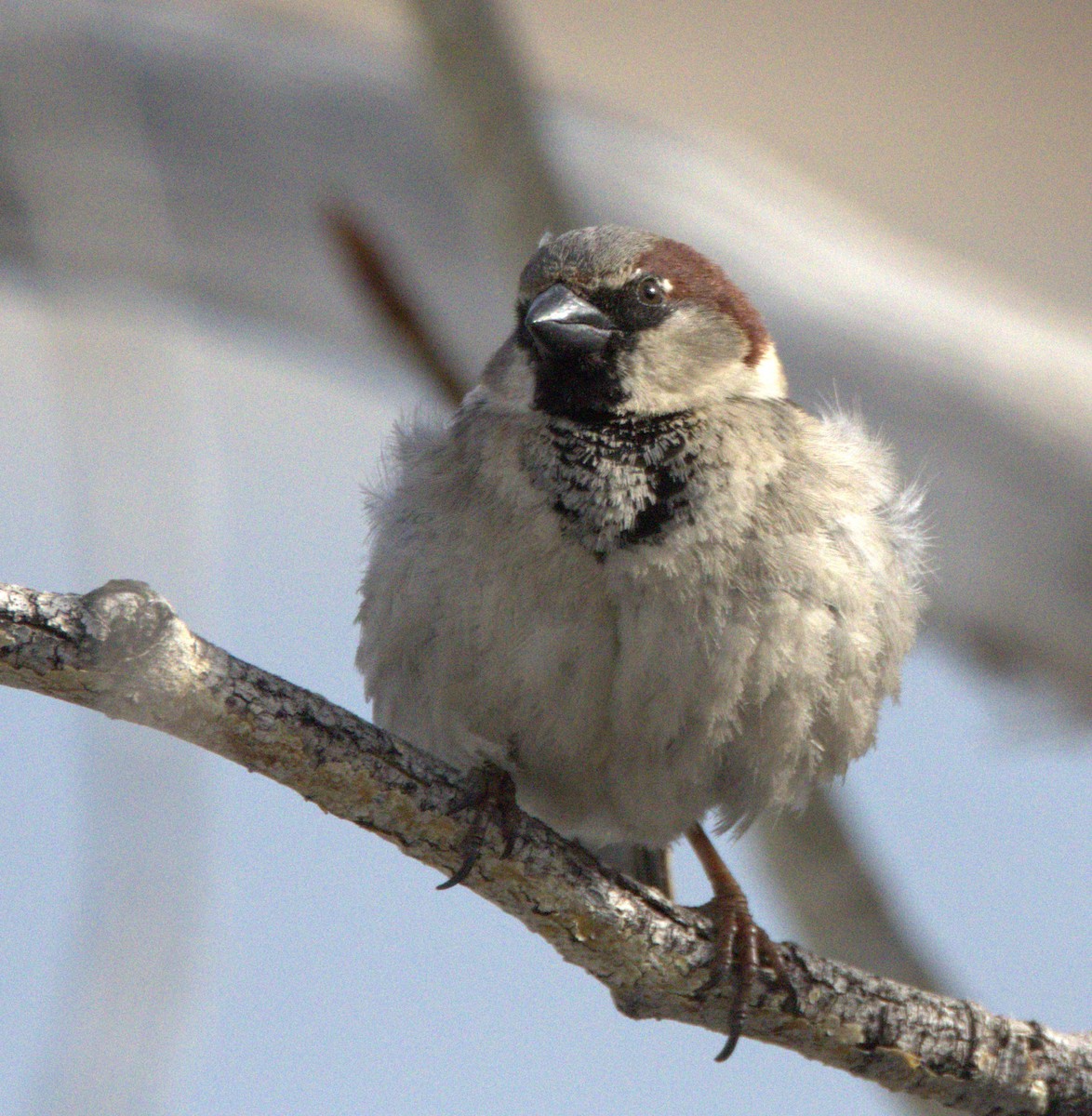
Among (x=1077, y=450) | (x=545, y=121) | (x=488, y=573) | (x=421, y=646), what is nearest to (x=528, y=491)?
(x=488, y=573)

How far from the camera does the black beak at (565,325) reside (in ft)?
7.84

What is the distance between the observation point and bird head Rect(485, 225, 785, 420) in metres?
2.39

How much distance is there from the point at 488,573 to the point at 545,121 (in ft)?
2.49

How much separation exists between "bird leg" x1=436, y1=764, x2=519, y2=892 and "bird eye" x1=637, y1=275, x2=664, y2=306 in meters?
0.93

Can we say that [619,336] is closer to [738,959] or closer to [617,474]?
[617,474]

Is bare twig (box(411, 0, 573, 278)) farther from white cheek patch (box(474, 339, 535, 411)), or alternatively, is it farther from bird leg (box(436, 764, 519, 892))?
bird leg (box(436, 764, 519, 892))

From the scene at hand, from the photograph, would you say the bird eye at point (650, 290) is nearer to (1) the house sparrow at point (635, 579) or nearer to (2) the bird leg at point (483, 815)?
(1) the house sparrow at point (635, 579)

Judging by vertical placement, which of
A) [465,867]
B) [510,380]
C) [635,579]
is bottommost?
[465,867]

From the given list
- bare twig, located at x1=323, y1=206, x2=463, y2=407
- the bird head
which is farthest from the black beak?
bare twig, located at x1=323, y1=206, x2=463, y2=407

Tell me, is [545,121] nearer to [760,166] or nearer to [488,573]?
[488,573]

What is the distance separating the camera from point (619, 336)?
246cm

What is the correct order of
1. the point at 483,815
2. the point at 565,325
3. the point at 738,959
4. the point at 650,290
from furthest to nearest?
1. the point at 650,290
2. the point at 565,325
3. the point at 738,959
4. the point at 483,815

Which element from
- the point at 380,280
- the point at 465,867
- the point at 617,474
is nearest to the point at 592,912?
the point at 465,867

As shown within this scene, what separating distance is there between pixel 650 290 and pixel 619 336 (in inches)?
4.2
